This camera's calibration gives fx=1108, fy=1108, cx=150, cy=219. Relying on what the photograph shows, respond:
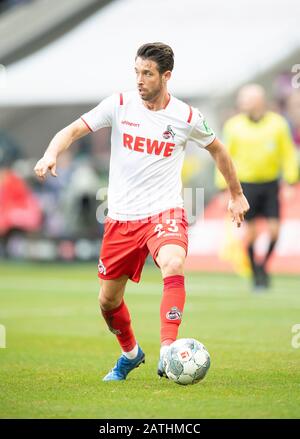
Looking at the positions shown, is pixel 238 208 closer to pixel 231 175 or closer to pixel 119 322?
pixel 231 175

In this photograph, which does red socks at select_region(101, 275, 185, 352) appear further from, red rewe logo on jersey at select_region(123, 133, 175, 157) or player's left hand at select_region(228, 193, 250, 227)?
red rewe logo on jersey at select_region(123, 133, 175, 157)

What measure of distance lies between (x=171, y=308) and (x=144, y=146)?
1.21m

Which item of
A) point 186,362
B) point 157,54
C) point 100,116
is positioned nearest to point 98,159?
point 100,116

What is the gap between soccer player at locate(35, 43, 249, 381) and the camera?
787cm

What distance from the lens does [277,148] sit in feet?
52.6

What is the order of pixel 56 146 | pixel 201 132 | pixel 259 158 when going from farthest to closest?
pixel 259 158 < pixel 201 132 < pixel 56 146

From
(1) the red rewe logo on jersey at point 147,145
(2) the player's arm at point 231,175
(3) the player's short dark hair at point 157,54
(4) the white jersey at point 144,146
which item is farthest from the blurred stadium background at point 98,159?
(3) the player's short dark hair at point 157,54

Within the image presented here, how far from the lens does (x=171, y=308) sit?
7586 mm

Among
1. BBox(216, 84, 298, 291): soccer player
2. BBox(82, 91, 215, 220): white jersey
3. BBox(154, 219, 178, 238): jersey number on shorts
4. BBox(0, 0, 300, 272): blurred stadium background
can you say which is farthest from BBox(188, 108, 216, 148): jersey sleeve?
BBox(0, 0, 300, 272): blurred stadium background

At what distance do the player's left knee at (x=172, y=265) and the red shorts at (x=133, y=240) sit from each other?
0.23 meters

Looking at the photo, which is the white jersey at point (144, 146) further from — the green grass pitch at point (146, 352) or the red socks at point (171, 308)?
the green grass pitch at point (146, 352)

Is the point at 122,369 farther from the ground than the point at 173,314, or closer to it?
closer to it

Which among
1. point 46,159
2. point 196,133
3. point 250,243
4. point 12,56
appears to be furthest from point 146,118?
point 12,56

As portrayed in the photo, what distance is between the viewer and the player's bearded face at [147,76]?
25.7 feet
